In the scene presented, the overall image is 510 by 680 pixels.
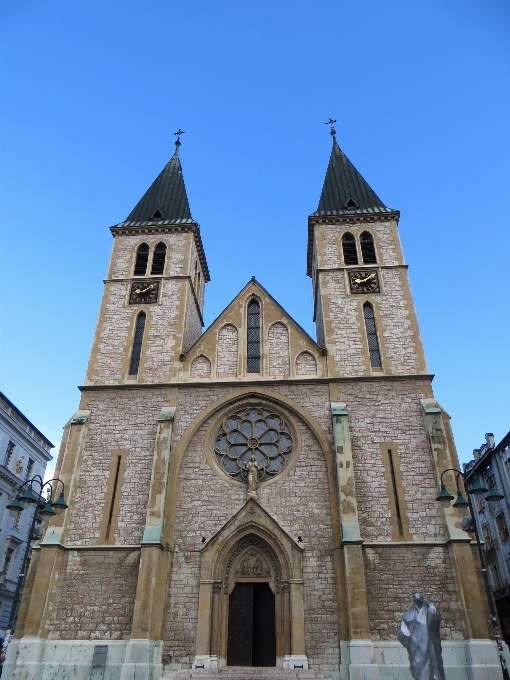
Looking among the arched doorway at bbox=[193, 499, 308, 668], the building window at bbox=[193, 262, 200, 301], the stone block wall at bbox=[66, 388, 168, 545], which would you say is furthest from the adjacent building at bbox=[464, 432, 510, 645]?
the stone block wall at bbox=[66, 388, 168, 545]

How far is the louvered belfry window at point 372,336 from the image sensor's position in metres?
19.2

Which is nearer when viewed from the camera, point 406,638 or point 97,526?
point 406,638

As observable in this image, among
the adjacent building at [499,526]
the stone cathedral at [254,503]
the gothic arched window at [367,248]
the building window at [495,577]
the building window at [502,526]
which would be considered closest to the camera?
the stone cathedral at [254,503]

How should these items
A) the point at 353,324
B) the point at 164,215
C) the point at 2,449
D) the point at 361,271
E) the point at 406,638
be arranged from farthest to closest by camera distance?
the point at 2,449 < the point at 164,215 < the point at 361,271 < the point at 353,324 < the point at 406,638

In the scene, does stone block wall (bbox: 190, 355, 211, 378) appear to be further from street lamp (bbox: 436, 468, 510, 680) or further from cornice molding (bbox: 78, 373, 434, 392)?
street lamp (bbox: 436, 468, 510, 680)

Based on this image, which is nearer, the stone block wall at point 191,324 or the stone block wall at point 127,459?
the stone block wall at point 127,459

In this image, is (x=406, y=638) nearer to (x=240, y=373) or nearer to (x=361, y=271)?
(x=240, y=373)

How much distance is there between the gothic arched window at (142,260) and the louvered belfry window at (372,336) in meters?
9.74

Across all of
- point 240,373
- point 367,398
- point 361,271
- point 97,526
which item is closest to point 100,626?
point 97,526

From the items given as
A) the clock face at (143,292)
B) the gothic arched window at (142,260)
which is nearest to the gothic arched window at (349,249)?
the clock face at (143,292)

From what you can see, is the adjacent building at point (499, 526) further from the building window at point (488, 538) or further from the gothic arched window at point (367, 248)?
the gothic arched window at point (367, 248)

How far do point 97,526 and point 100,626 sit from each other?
2.80 m

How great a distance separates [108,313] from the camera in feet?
69.8

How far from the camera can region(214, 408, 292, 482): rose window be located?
56.8 feet
